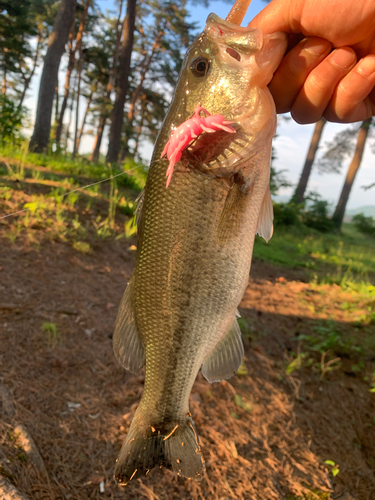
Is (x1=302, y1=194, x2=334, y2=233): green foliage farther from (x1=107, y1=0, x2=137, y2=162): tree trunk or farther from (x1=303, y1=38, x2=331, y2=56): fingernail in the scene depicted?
(x1=303, y1=38, x2=331, y2=56): fingernail

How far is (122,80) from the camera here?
10.9 metres

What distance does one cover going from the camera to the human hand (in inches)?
60.5

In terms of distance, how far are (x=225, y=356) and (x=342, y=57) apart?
5.43 feet

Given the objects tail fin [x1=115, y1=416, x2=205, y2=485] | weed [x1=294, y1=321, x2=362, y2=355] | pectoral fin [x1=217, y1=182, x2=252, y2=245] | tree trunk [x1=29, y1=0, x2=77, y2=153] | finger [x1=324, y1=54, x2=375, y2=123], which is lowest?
weed [x1=294, y1=321, x2=362, y2=355]

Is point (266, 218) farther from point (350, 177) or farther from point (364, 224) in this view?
point (364, 224)

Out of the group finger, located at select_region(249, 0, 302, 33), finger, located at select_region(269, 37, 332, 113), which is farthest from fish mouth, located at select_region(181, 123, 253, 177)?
finger, located at select_region(249, 0, 302, 33)

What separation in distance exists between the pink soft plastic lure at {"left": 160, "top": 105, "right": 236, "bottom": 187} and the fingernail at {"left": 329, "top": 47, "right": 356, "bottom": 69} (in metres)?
0.76

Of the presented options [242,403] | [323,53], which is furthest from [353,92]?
[242,403]

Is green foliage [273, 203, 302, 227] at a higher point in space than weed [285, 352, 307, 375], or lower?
higher

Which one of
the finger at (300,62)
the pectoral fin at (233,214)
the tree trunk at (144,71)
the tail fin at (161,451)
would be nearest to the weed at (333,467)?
the tail fin at (161,451)

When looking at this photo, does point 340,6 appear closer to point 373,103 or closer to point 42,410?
point 373,103

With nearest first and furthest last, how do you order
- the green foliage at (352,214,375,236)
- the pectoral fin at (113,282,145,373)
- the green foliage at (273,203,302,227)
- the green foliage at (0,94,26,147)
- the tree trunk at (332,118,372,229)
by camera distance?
1. the pectoral fin at (113,282,145,373)
2. the green foliage at (0,94,26,147)
3. the green foliage at (273,203,302,227)
4. the tree trunk at (332,118,372,229)
5. the green foliage at (352,214,375,236)

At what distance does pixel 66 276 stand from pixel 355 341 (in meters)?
4.15

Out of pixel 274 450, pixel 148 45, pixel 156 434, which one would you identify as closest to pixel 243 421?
pixel 274 450
